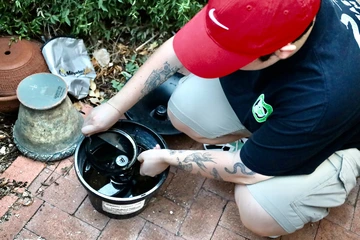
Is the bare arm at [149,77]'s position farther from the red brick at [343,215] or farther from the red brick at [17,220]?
the red brick at [343,215]

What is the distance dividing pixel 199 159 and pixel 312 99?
1.59ft

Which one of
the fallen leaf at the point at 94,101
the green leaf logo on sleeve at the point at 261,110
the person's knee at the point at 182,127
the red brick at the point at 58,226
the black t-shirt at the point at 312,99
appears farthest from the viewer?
the fallen leaf at the point at 94,101

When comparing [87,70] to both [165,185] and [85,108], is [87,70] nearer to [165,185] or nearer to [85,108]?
[85,108]

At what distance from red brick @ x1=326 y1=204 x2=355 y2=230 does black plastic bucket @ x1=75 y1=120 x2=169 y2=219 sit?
2.50 feet

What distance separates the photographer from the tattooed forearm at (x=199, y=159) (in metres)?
1.58

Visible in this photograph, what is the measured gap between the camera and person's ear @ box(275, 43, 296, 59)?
3.79 feet

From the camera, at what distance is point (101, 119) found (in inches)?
63.7

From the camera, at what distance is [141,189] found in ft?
5.97

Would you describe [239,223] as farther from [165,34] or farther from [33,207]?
[165,34]

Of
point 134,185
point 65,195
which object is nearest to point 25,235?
point 65,195

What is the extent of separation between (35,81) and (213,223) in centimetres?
90

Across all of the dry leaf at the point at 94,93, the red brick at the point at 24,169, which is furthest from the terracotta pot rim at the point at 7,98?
the dry leaf at the point at 94,93

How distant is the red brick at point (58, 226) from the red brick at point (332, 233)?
90 cm

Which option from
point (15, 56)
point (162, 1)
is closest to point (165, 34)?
point (162, 1)
